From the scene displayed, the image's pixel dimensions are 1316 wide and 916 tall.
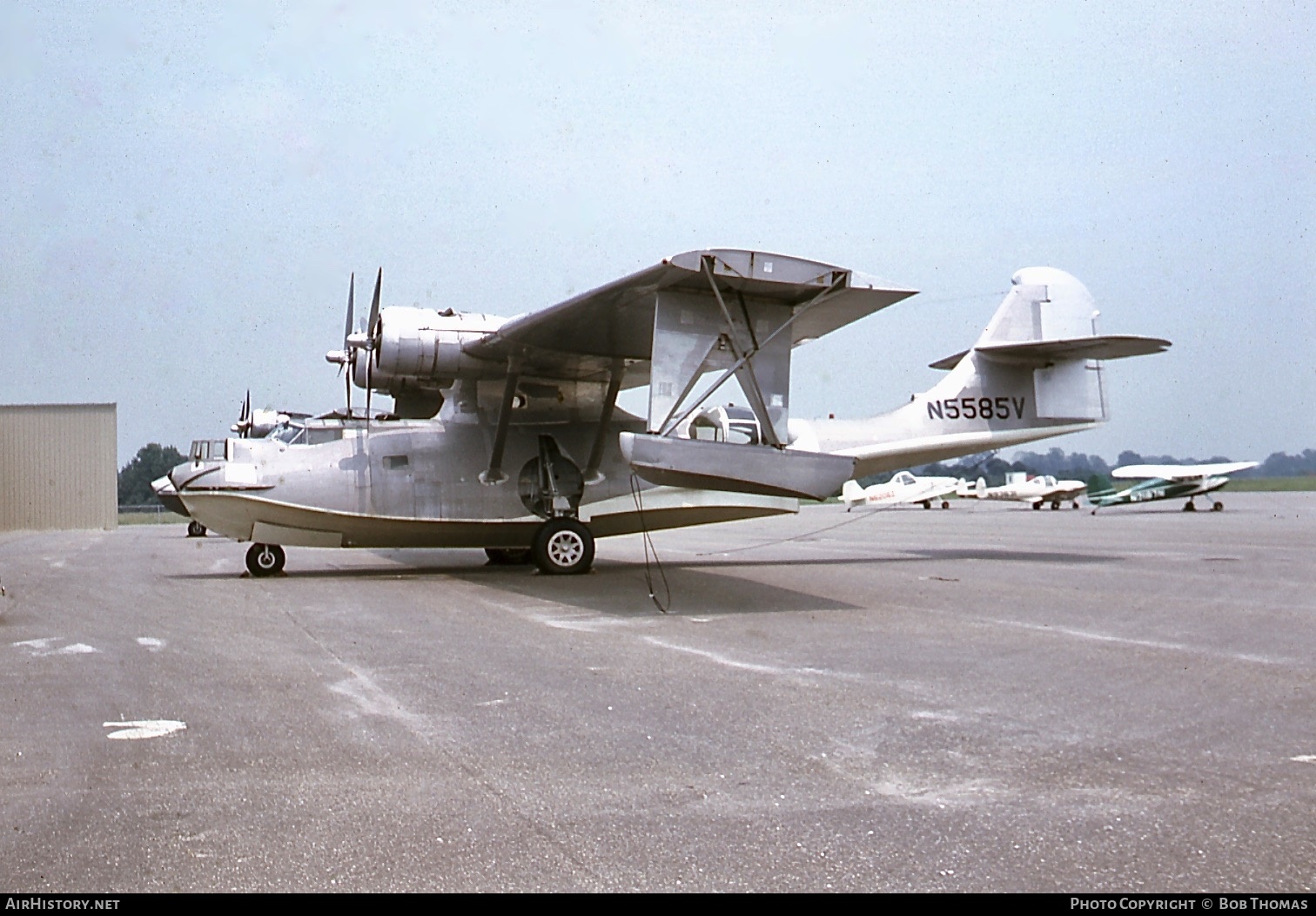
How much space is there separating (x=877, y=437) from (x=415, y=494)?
730 cm

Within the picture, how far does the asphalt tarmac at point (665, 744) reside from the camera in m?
3.62

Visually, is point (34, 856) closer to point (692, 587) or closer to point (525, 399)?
point (692, 587)

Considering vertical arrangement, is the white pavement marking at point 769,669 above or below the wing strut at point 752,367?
below

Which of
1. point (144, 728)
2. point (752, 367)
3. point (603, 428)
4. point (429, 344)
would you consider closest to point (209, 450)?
point (429, 344)

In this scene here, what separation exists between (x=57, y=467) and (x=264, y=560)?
142 feet

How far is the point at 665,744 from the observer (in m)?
5.36

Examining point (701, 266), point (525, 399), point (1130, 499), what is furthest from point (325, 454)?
point (1130, 499)

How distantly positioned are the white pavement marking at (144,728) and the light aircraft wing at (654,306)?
6.89 meters

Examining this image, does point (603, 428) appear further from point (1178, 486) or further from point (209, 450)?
point (1178, 486)

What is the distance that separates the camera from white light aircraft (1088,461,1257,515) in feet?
140

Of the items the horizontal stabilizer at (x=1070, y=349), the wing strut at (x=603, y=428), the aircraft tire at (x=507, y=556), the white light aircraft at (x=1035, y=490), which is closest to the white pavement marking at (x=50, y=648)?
the wing strut at (x=603, y=428)

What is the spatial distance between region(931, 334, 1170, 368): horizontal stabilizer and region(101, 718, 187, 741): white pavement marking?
1409 cm

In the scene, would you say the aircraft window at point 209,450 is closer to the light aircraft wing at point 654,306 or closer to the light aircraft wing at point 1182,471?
the light aircraft wing at point 654,306

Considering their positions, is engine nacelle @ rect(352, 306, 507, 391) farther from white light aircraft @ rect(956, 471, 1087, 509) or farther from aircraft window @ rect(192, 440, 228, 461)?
white light aircraft @ rect(956, 471, 1087, 509)
